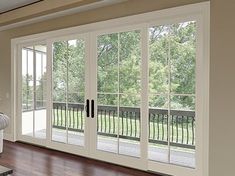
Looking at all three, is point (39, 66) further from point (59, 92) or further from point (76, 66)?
point (76, 66)

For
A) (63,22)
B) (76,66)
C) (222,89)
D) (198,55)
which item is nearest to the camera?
(222,89)

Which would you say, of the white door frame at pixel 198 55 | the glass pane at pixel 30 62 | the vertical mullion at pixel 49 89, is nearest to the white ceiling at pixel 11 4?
the vertical mullion at pixel 49 89

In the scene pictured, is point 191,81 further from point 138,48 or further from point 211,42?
point 138,48

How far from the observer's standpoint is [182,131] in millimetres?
3367

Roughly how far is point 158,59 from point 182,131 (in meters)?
1.10

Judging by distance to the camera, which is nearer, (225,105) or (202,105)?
(225,105)

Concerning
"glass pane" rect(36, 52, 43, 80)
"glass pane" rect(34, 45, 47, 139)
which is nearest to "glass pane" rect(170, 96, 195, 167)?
"glass pane" rect(34, 45, 47, 139)

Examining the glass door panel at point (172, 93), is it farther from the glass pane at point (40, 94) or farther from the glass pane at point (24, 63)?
the glass pane at point (24, 63)

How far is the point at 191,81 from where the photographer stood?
10.6 ft

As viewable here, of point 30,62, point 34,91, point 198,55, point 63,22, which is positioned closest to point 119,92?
point 198,55

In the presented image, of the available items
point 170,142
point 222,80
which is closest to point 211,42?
point 222,80

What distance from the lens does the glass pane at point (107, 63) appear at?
395 cm

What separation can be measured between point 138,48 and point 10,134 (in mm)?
3850

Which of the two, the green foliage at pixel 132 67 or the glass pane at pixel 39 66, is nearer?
the green foliage at pixel 132 67
